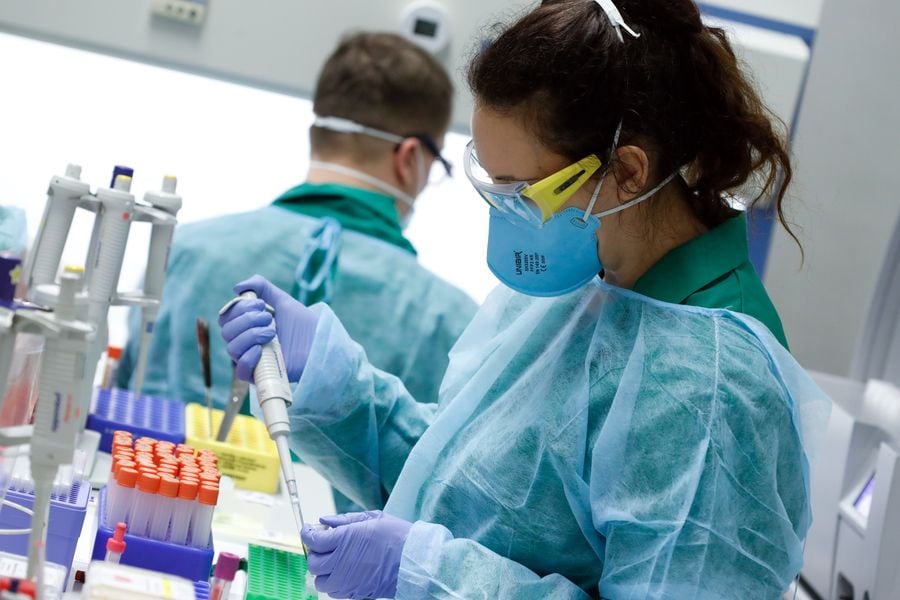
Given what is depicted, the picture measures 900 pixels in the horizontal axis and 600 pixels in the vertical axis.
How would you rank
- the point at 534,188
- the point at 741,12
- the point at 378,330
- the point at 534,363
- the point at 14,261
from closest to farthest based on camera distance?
the point at 14,261
the point at 534,188
the point at 534,363
the point at 378,330
the point at 741,12

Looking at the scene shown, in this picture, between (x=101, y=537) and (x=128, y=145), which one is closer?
(x=101, y=537)

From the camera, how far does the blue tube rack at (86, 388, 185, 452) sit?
1.80 metres

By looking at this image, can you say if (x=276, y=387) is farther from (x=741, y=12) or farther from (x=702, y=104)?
(x=741, y=12)

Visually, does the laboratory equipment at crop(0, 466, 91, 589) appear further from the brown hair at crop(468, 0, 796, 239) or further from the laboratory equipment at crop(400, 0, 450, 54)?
the laboratory equipment at crop(400, 0, 450, 54)

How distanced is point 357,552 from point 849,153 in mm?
2016

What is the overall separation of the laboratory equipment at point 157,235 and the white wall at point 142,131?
1.33 meters

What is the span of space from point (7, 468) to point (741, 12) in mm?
2567

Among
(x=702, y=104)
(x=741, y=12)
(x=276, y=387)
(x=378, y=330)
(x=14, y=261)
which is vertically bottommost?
(x=378, y=330)

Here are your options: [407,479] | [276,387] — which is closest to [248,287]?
[276,387]

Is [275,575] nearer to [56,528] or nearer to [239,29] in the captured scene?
[56,528]

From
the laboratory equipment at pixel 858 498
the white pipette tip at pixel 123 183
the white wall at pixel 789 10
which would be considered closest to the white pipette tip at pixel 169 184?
the white pipette tip at pixel 123 183

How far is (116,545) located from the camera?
1.22 meters

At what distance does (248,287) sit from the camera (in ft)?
5.13

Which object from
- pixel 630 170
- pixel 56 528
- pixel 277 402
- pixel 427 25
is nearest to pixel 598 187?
pixel 630 170
